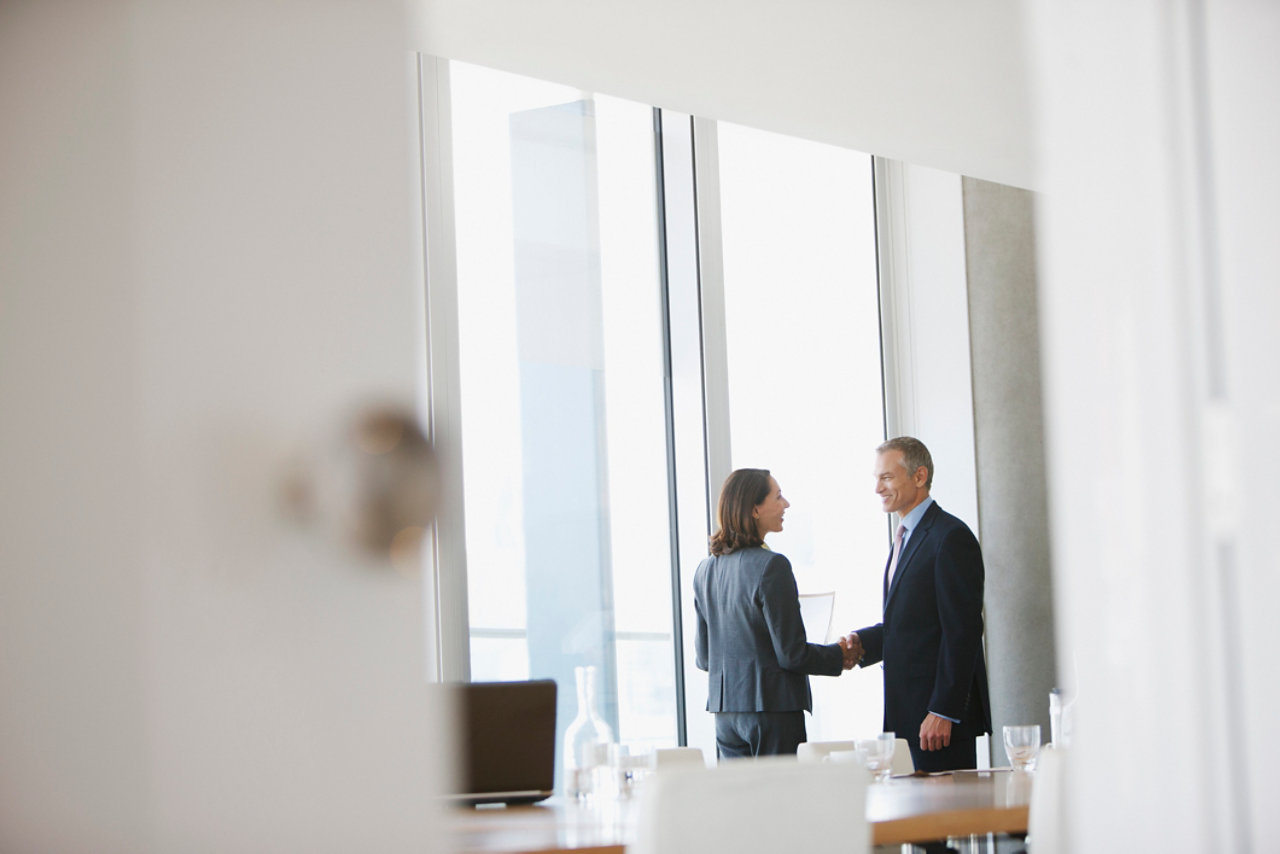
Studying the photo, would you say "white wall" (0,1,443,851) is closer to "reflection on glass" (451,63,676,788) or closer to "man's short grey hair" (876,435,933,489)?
"reflection on glass" (451,63,676,788)

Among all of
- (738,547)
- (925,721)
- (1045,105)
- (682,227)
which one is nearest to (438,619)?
(738,547)

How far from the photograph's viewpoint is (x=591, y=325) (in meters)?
5.20

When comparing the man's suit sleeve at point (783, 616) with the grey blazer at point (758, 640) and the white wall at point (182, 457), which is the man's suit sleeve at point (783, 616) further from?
the white wall at point (182, 457)

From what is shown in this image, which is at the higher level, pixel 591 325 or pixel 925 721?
pixel 591 325

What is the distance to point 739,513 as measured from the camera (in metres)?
4.44

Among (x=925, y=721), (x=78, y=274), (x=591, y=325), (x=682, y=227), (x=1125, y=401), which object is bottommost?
(x=925, y=721)

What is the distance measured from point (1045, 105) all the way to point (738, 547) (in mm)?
3150

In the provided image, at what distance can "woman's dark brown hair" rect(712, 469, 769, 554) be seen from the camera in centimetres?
443

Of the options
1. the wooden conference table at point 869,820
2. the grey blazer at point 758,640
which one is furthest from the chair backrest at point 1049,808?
the grey blazer at point 758,640

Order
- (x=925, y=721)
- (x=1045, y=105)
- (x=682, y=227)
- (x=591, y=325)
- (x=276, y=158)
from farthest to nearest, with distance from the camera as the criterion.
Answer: (x=682, y=227), (x=591, y=325), (x=925, y=721), (x=276, y=158), (x=1045, y=105)

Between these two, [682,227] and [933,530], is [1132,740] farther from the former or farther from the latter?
[682,227]

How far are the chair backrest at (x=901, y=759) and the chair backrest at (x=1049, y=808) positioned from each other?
58.7 inches

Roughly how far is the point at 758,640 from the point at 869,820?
1.86 meters

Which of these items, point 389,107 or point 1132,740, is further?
point 389,107
